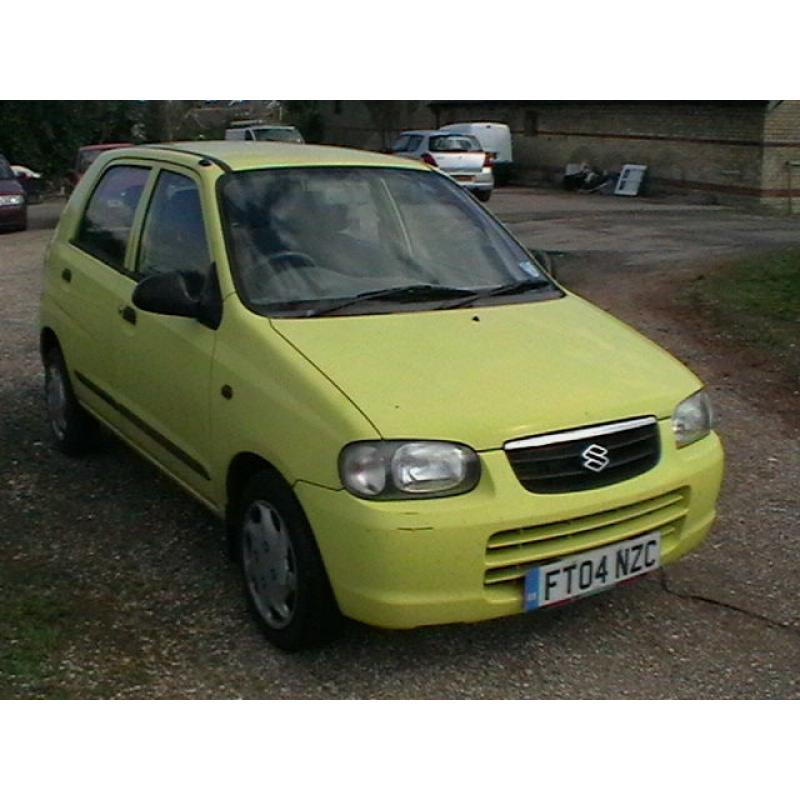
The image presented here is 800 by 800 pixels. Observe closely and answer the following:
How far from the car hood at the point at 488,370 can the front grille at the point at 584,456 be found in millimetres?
39

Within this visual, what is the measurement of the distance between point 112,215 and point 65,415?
1208 mm

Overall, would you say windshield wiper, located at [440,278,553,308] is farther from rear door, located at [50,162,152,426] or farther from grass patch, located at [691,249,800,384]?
grass patch, located at [691,249,800,384]

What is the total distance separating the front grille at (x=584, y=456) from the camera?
321 cm

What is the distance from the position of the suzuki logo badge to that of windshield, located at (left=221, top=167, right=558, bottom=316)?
3.41 ft

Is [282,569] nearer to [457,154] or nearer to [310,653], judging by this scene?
[310,653]

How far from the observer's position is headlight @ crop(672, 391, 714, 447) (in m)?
3.62

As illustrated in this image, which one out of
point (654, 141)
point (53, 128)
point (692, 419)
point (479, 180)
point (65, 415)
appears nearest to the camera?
point (692, 419)

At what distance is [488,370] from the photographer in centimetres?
348

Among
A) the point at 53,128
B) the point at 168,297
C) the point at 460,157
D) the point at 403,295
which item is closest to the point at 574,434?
the point at 403,295

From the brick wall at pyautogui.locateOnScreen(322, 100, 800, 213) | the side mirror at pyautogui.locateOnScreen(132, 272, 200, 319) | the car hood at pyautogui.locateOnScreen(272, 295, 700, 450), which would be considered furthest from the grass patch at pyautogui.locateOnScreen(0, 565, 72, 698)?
the brick wall at pyautogui.locateOnScreen(322, 100, 800, 213)

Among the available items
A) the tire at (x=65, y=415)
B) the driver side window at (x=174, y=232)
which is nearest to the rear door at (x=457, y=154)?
the tire at (x=65, y=415)

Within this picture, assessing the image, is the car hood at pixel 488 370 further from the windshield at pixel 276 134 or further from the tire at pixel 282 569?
the windshield at pixel 276 134

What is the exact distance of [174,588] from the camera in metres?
4.09

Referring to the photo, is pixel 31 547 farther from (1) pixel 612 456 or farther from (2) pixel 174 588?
(1) pixel 612 456
